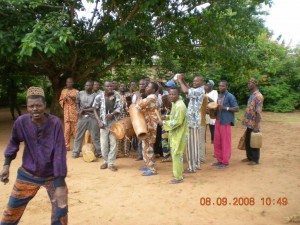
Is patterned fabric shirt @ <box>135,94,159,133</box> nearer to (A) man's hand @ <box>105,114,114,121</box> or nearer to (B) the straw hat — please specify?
(A) man's hand @ <box>105,114,114,121</box>

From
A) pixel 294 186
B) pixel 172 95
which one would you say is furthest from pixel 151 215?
pixel 294 186

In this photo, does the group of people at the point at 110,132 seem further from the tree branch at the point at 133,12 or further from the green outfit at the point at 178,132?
the tree branch at the point at 133,12

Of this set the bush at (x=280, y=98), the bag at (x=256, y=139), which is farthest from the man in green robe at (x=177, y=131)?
the bush at (x=280, y=98)

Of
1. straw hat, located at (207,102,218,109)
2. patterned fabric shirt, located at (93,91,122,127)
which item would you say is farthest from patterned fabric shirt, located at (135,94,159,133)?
straw hat, located at (207,102,218,109)

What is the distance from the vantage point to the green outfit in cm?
552

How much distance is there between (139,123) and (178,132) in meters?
0.77

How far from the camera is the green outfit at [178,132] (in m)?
5.52

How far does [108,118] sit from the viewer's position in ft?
21.3

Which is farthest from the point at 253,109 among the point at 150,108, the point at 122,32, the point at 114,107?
the point at 122,32

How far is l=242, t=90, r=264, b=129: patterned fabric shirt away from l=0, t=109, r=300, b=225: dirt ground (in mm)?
833

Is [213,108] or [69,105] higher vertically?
[69,105]
